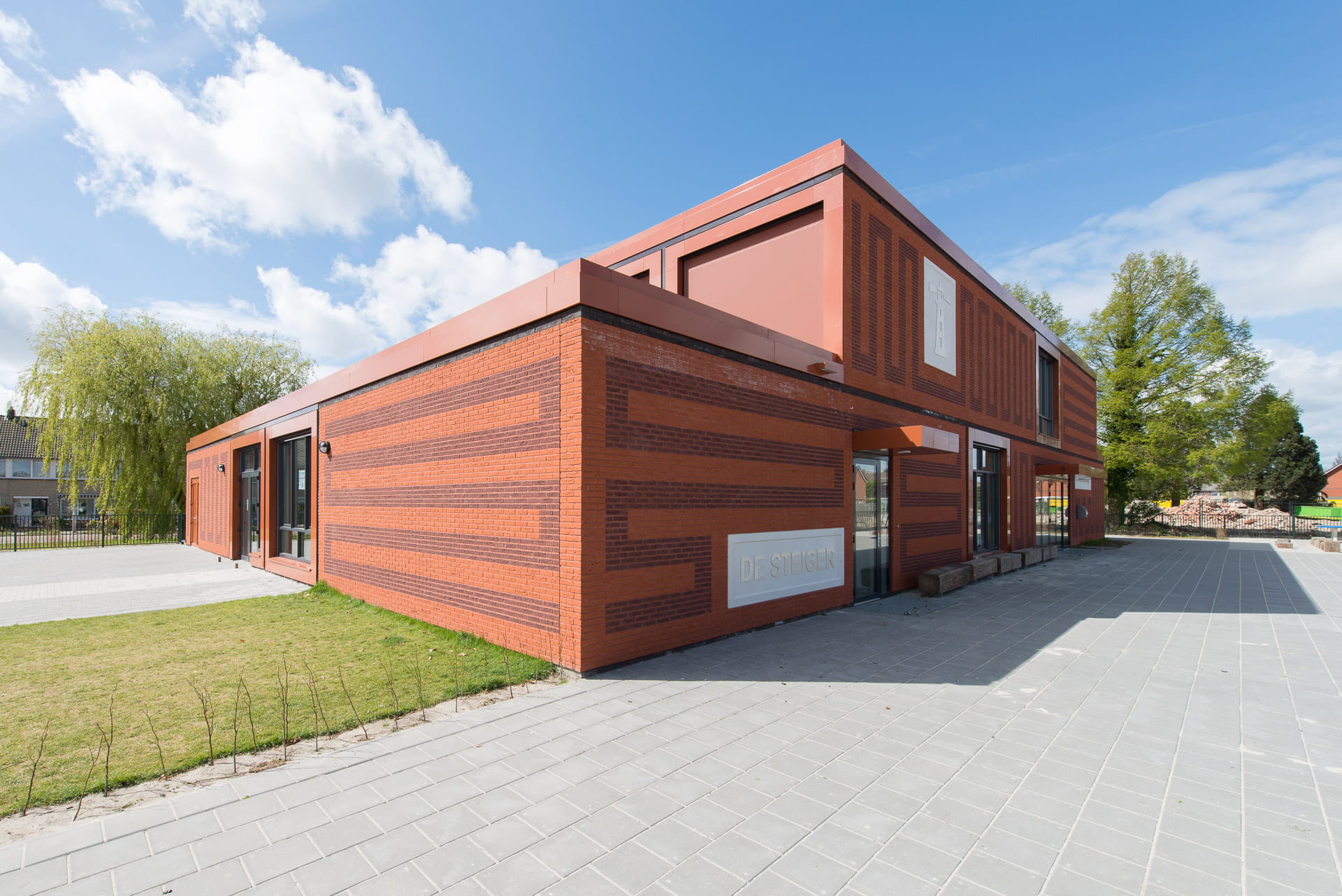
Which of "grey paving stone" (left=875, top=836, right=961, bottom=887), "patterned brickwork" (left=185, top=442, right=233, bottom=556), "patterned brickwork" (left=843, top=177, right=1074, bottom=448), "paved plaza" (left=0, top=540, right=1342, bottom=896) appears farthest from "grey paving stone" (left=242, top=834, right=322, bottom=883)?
"patterned brickwork" (left=185, top=442, right=233, bottom=556)

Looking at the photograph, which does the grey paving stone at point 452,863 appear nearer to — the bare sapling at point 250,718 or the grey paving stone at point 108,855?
the grey paving stone at point 108,855

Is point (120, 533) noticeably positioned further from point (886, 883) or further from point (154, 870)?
point (886, 883)

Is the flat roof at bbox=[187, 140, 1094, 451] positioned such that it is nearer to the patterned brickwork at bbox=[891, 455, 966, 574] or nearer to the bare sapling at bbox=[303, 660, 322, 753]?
the patterned brickwork at bbox=[891, 455, 966, 574]

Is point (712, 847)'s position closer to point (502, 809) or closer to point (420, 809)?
point (502, 809)

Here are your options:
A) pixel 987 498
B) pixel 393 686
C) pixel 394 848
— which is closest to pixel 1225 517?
pixel 987 498

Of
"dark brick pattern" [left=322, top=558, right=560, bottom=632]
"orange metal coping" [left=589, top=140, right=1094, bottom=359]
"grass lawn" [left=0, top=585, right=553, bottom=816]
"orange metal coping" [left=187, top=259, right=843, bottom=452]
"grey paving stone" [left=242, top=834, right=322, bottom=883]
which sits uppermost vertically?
"orange metal coping" [left=589, top=140, right=1094, bottom=359]

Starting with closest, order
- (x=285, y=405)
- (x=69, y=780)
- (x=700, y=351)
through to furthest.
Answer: (x=69, y=780), (x=700, y=351), (x=285, y=405)

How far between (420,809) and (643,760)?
4.99 ft

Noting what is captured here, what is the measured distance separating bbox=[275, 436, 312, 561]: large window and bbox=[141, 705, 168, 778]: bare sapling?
845cm

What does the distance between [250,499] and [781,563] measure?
1665 cm

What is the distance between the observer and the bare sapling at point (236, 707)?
14.4ft

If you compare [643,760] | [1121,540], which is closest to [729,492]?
[643,760]

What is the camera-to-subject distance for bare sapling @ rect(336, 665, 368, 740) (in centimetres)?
501

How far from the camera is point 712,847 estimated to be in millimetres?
3361
